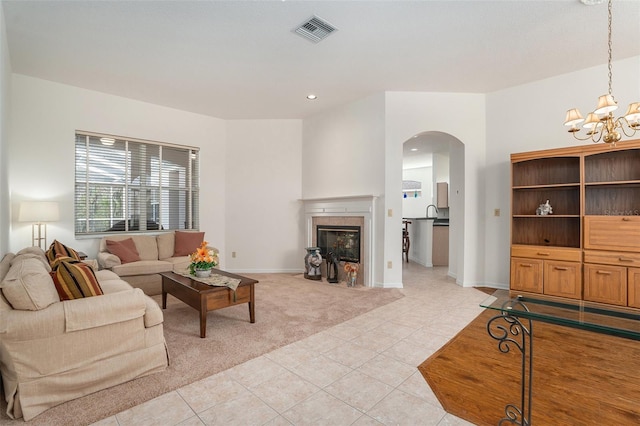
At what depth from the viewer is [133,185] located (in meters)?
5.21

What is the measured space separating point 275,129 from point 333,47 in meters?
3.01

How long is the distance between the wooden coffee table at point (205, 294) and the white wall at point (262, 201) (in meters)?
2.73

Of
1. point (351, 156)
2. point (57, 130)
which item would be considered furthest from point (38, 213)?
point (351, 156)

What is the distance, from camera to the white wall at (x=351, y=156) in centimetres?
494

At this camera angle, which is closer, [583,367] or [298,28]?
[583,367]

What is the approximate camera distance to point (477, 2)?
273 centimetres

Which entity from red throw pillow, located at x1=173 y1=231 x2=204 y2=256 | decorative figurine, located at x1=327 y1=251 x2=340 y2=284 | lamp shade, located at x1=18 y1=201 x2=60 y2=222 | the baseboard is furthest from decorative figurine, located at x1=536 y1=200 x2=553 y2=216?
lamp shade, located at x1=18 y1=201 x2=60 y2=222

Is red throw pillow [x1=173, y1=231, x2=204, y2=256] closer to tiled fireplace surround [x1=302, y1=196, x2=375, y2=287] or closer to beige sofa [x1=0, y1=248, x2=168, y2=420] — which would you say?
tiled fireplace surround [x1=302, y1=196, x2=375, y2=287]

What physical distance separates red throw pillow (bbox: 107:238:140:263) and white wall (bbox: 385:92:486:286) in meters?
3.82

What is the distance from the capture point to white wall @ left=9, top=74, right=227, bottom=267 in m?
4.16

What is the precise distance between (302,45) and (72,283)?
10.1ft

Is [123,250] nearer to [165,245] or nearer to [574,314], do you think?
[165,245]

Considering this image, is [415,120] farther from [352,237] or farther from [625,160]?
[625,160]

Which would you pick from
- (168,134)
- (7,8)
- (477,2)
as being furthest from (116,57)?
(477,2)
